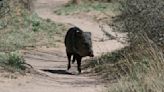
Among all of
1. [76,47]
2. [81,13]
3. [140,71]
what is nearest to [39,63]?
[76,47]

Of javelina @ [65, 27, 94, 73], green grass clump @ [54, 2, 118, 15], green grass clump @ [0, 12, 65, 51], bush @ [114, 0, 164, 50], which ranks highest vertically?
bush @ [114, 0, 164, 50]

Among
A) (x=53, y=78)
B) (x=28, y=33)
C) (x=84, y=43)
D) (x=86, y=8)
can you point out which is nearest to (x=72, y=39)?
(x=84, y=43)

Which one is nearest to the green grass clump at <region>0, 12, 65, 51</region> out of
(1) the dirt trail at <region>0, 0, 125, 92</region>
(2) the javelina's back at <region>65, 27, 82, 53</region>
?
(1) the dirt trail at <region>0, 0, 125, 92</region>

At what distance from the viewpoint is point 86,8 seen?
31.5 m

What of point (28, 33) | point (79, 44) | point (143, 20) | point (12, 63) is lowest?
point (28, 33)

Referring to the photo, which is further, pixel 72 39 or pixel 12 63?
pixel 72 39

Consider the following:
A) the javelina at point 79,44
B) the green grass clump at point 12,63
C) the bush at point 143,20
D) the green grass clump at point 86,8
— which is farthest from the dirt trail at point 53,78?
the green grass clump at point 86,8

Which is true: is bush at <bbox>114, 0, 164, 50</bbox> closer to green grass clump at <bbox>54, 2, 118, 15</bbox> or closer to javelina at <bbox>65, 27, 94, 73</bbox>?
javelina at <bbox>65, 27, 94, 73</bbox>

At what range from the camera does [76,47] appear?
47.2ft

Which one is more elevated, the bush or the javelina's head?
the bush

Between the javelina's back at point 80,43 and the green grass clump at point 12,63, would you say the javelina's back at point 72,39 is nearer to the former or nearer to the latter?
the javelina's back at point 80,43

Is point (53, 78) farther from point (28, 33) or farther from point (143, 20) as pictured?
point (28, 33)

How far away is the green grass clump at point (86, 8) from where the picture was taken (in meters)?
30.9

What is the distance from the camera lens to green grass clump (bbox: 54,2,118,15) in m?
30.9
